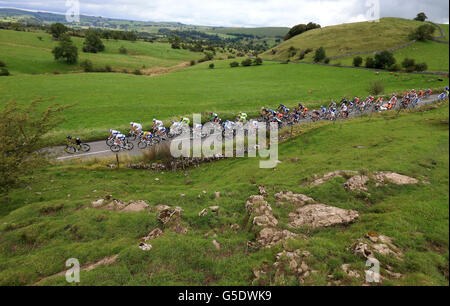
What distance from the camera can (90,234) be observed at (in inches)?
443

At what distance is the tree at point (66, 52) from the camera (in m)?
86.7

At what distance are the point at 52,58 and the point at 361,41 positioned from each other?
129 meters

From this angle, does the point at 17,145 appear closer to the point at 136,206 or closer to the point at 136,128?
the point at 136,206

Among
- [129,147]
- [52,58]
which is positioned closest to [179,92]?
[129,147]

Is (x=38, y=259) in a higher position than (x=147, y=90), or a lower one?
lower

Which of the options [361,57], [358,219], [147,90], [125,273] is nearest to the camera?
[125,273]

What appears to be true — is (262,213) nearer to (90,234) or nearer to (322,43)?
(90,234)

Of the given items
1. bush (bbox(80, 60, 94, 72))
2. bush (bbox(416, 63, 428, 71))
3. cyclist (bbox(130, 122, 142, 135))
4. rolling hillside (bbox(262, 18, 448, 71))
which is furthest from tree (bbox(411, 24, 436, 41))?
bush (bbox(80, 60, 94, 72))

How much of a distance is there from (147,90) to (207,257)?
199 ft

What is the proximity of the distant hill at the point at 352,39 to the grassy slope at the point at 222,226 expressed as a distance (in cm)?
9025

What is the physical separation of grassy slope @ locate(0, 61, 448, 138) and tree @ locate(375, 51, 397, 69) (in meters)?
6.27

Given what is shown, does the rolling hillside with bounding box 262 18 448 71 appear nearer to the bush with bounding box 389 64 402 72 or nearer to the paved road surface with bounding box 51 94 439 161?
the bush with bounding box 389 64 402 72

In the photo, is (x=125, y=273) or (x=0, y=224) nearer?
(x=125, y=273)
